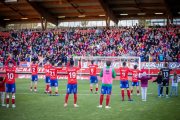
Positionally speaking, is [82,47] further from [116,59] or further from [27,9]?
[27,9]

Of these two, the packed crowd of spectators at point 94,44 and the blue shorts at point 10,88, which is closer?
the blue shorts at point 10,88

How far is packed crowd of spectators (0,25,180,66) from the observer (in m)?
32.4

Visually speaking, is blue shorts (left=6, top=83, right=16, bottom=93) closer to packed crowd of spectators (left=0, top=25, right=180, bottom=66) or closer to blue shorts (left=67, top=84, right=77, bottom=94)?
blue shorts (left=67, top=84, right=77, bottom=94)

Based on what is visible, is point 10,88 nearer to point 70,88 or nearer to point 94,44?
point 70,88

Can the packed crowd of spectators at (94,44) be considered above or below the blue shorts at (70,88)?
above

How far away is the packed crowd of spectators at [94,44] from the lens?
106ft

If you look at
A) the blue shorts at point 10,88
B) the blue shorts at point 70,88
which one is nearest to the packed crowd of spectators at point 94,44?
the blue shorts at point 70,88

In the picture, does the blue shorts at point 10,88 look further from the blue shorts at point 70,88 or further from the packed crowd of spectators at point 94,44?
the packed crowd of spectators at point 94,44

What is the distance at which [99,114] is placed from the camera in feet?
28.5

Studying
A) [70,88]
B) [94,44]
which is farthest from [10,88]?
[94,44]

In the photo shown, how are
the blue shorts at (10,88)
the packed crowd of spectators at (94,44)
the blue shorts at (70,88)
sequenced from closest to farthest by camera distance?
the blue shorts at (70,88), the blue shorts at (10,88), the packed crowd of spectators at (94,44)

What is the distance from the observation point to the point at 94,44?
1465 inches

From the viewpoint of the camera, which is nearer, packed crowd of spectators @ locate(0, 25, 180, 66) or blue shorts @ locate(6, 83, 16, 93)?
blue shorts @ locate(6, 83, 16, 93)

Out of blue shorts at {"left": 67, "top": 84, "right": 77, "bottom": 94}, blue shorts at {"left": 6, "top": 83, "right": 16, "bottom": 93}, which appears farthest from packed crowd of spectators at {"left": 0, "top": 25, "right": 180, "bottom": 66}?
blue shorts at {"left": 6, "top": 83, "right": 16, "bottom": 93}
